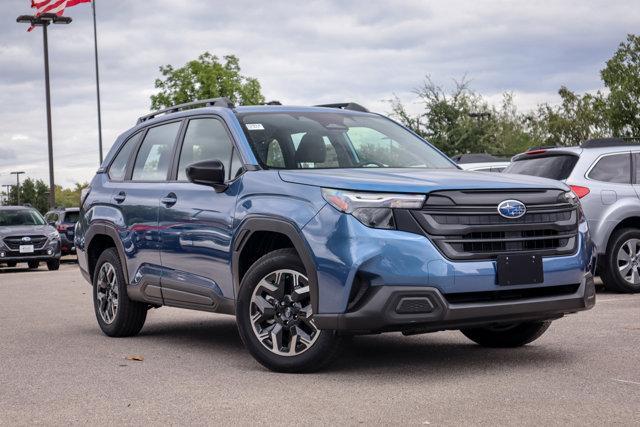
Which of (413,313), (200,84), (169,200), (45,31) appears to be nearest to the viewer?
(413,313)

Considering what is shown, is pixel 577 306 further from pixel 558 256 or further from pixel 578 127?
pixel 578 127

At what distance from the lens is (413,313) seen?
5.98m

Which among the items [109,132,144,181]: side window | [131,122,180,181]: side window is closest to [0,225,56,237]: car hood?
[109,132,144,181]: side window

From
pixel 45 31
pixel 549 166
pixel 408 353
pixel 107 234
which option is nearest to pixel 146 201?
pixel 107 234

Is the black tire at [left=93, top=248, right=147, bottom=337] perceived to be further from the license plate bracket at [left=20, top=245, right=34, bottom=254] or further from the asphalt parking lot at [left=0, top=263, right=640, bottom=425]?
the license plate bracket at [left=20, top=245, right=34, bottom=254]

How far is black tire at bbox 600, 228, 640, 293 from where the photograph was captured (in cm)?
1195

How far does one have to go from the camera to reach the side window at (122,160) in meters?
9.24

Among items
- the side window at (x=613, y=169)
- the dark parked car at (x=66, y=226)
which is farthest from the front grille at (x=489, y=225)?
the dark parked car at (x=66, y=226)

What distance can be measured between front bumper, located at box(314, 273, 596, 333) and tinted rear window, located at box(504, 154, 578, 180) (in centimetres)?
597

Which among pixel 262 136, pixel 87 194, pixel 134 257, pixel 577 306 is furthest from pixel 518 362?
pixel 87 194

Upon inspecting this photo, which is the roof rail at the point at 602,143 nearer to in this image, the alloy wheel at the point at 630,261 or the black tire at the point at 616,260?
the black tire at the point at 616,260

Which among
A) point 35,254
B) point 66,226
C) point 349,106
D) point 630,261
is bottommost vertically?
point 66,226

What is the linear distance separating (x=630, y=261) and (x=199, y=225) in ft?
21.4

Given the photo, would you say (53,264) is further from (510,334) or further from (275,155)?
(510,334)
